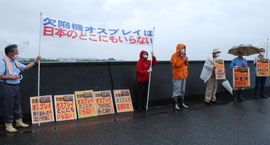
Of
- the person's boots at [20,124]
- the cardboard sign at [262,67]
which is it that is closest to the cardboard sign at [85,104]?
the person's boots at [20,124]

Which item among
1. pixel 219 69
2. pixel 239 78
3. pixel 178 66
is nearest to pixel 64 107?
pixel 178 66

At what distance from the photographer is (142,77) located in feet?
20.8

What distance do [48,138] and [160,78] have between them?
4.26m

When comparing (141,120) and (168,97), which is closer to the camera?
(141,120)

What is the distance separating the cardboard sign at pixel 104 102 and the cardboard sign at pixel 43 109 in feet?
4.05

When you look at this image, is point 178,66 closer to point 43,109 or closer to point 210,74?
point 210,74

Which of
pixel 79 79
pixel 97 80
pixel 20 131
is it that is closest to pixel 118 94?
pixel 97 80

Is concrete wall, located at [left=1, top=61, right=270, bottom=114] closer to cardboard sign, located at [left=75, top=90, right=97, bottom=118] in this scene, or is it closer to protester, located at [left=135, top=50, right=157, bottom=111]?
cardboard sign, located at [left=75, top=90, right=97, bottom=118]

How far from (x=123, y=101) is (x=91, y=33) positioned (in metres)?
2.20

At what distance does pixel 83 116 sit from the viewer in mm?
5559

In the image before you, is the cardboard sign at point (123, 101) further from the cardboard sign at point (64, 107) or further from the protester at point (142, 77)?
the cardboard sign at point (64, 107)

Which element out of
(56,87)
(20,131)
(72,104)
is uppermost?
A: (56,87)

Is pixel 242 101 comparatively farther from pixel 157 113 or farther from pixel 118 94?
pixel 118 94

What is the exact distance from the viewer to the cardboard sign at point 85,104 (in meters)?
5.61
